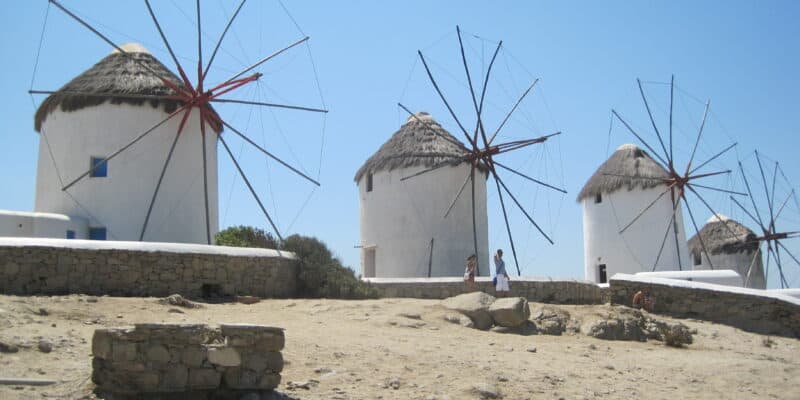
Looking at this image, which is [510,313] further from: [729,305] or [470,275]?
[729,305]

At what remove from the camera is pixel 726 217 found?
2981cm

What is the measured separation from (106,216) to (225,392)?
10834mm

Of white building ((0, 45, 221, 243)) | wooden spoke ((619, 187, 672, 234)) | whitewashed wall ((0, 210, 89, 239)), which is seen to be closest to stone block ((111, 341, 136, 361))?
whitewashed wall ((0, 210, 89, 239))

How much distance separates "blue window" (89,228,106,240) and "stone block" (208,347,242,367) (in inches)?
425

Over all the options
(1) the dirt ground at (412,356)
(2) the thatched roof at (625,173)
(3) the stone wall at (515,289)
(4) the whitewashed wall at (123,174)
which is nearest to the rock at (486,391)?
(1) the dirt ground at (412,356)

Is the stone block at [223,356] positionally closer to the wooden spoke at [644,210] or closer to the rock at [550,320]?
the rock at [550,320]

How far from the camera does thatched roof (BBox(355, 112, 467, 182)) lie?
21.0 meters

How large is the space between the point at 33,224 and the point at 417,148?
1018 centimetres

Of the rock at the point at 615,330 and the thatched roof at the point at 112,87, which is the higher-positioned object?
the thatched roof at the point at 112,87

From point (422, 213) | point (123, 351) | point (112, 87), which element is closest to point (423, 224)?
point (422, 213)

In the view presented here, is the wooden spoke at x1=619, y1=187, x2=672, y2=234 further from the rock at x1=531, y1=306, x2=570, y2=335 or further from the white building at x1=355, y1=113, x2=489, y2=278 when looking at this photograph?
the rock at x1=531, y1=306, x2=570, y2=335

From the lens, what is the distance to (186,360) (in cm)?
645

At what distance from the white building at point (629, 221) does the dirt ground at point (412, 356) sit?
11.4m

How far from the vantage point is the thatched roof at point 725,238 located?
28.2 m
